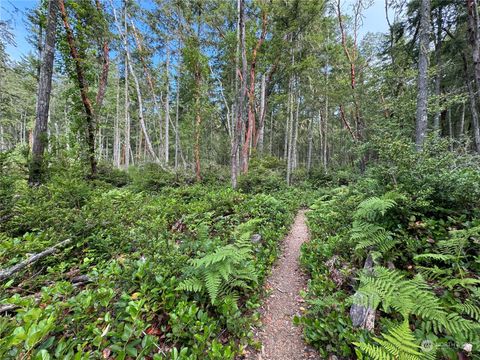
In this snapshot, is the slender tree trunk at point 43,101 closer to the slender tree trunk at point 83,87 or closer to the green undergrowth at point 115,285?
the slender tree trunk at point 83,87

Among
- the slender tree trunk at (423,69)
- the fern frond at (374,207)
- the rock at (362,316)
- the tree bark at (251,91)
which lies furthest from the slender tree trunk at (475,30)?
the rock at (362,316)

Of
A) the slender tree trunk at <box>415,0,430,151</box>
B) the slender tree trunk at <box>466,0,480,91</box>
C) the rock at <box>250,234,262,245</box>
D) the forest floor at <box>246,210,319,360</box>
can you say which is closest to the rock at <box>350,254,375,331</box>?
the forest floor at <box>246,210,319,360</box>

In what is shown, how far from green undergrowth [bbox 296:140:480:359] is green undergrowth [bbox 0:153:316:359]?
0.94 meters

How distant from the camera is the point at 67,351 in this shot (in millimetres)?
1447

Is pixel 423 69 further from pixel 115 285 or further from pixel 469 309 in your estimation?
pixel 115 285

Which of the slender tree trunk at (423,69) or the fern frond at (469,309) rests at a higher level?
the slender tree trunk at (423,69)

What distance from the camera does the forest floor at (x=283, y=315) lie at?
216 centimetres

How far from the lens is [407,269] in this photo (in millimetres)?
2533

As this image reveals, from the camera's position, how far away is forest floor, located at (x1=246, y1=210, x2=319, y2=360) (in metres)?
2.16

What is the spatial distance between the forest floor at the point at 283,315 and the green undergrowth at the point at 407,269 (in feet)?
0.56

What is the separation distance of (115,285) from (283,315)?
2109 millimetres

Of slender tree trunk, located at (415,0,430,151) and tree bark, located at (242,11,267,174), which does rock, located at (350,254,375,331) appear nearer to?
slender tree trunk, located at (415,0,430,151)

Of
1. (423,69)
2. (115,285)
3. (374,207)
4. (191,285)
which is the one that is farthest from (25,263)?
(423,69)

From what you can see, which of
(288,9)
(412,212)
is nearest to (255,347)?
(412,212)
